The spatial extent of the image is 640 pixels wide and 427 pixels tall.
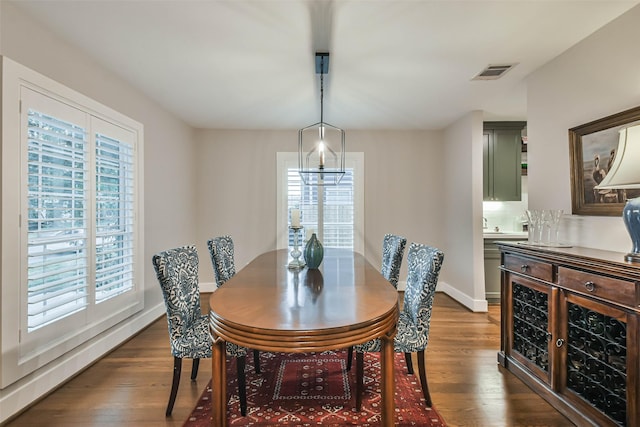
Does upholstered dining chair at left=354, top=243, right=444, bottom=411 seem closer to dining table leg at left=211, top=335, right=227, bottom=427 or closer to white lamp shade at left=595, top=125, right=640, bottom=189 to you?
dining table leg at left=211, top=335, right=227, bottom=427

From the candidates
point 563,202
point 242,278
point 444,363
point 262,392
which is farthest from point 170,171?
point 563,202

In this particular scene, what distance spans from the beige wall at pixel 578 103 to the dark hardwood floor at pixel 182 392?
118 cm

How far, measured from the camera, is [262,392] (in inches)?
87.3

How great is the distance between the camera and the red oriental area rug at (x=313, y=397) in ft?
6.30

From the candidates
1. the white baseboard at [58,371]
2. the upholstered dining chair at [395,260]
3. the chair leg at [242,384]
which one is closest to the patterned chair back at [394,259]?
the upholstered dining chair at [395,260]

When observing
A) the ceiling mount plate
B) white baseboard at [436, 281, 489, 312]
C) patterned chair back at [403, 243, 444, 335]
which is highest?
the ceiling mount plate

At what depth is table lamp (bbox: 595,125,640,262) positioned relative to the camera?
5.32ft

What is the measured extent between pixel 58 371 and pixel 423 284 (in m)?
2.59

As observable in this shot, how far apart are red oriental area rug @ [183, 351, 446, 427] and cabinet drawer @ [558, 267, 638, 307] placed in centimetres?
112

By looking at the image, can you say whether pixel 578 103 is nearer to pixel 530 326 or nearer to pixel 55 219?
pixel 530 326

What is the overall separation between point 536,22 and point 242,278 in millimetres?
2566

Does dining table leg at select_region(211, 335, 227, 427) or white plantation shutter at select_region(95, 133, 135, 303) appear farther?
white plantation shutter at select_region(95, 133, 135, 303)

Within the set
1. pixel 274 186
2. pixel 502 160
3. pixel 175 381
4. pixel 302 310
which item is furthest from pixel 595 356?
pixel 274 186

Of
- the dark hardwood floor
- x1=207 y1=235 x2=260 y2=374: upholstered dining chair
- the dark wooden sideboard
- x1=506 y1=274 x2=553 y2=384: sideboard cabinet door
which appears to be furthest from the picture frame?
x1=207 y1=235 x2=260 y2=374: upholstered dining chair
